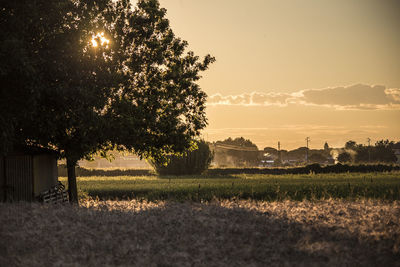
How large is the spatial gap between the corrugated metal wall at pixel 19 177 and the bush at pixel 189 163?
3847 cm

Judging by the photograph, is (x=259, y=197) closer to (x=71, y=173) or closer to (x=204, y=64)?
(x=204, y=64)

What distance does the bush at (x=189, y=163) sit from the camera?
63125mm

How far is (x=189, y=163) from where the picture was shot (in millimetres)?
63219

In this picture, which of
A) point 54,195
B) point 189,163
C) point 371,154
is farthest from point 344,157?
point 54,195

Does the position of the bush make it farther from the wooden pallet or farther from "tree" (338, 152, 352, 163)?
"tree" (338, 152, 352, 163)

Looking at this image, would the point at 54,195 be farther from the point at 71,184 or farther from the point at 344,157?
the point at 344,157

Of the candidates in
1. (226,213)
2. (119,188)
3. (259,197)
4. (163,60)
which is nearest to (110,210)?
(226,213)

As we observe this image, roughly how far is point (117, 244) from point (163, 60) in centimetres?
1556

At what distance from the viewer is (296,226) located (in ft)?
43.5

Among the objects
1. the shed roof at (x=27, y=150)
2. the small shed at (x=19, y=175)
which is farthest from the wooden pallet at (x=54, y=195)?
the shed roof at (x=27, y=150)

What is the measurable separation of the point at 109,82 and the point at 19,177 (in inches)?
310

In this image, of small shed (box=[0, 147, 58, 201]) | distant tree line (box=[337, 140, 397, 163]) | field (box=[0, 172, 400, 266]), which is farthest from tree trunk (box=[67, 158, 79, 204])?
distant tree line (box=[337, 140, 397, 163])

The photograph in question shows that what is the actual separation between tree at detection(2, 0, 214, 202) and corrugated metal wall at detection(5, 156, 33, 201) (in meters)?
1.33

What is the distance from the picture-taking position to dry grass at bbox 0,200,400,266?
36.3 feet
